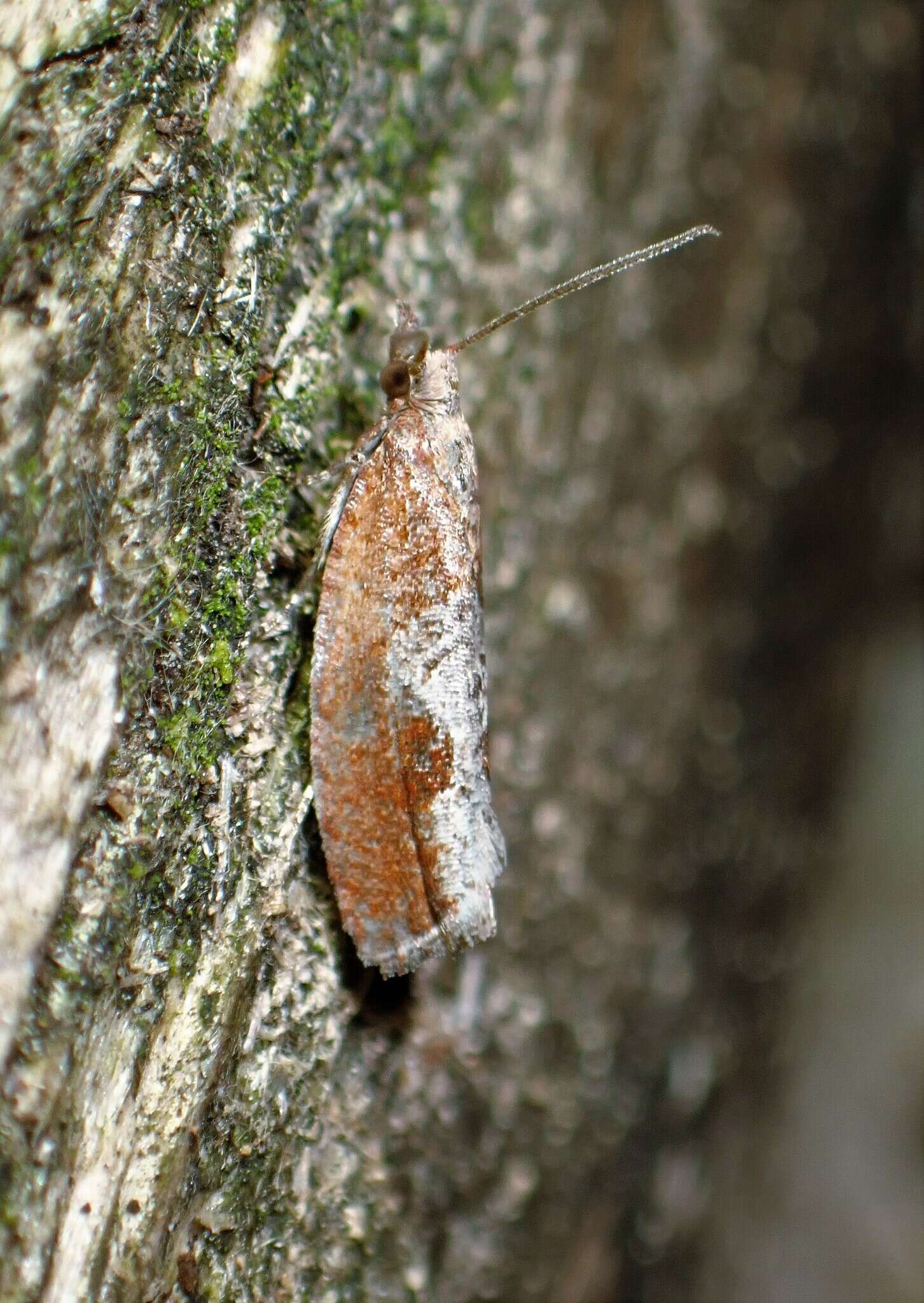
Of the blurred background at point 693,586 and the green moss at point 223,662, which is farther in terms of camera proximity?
the blurred background at point 693,586

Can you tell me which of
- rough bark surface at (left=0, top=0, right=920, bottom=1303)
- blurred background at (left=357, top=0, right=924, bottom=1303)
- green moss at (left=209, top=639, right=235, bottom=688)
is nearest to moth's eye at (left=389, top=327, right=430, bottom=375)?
rough bark surface at (left=0, top=0, right=920, bottom=1303)

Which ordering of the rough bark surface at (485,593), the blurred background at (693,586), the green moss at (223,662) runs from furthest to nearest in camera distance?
the blurred background at (693,586) < the green moss at (223,662) < the rough bark surface at (485,593)

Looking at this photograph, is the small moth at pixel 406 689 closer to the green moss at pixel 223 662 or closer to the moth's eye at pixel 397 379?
the moth's eye at pixel 397 379

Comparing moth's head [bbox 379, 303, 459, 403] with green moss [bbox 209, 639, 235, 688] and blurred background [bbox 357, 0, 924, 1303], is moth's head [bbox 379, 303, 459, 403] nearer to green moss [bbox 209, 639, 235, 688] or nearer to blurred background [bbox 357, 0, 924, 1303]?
blurred background [bbox 357, 0, 924, 1303]

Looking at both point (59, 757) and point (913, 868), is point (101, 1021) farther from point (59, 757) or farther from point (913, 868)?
point (913, 868)

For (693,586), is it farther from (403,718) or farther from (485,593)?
(403,718)

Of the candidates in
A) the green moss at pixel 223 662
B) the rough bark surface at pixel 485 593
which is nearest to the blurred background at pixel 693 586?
the rough bark surface at pixel 485 593

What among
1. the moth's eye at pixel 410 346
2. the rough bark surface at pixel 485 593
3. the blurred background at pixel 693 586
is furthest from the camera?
the blurred background at pixel 693 586

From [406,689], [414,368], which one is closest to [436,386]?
[414,368]
